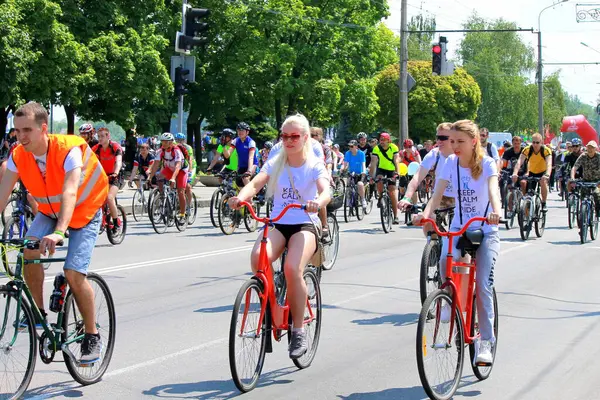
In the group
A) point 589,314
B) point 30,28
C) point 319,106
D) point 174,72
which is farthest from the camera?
point 319,106

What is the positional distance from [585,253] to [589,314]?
243 inches

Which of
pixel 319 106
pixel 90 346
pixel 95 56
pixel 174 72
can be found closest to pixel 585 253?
pixel 174 72

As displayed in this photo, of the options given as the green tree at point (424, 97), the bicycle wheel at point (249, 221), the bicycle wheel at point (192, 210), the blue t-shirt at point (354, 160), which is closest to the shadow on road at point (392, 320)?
the bicycle wheel at point (249, 221)

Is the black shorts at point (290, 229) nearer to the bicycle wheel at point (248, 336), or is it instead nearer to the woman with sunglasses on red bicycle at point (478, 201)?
the bicycle wheel at point (248, 336)

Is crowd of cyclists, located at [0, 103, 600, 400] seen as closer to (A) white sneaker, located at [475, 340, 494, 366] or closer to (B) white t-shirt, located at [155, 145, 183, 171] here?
(A) white sneaker, located at [475, 340, 494, 366]

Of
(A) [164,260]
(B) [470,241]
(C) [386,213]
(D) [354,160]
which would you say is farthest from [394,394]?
(D) [354,160]

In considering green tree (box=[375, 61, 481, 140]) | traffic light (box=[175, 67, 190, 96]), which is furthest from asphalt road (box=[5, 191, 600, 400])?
green tree (box=[375, 61, 481, 140])

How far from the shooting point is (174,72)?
2131 centimetres

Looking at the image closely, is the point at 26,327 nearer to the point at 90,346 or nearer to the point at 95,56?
the point at 90,346

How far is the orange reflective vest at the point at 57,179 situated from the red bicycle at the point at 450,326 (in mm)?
2039

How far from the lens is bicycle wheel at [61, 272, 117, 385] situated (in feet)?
20.3

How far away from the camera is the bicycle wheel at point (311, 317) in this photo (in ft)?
22.5

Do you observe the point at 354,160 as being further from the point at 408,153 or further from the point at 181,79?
the point at 181,79

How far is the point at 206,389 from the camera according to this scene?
636 centimetres
